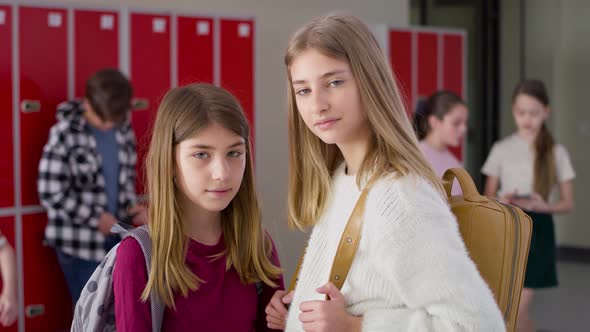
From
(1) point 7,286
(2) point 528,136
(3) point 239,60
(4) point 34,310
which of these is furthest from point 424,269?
(3) point 239,60

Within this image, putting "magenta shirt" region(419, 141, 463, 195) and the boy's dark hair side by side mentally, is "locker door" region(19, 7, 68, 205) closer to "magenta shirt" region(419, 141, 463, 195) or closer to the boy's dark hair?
the boy's dark hair

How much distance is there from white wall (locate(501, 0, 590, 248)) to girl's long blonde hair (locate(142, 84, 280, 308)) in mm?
6771

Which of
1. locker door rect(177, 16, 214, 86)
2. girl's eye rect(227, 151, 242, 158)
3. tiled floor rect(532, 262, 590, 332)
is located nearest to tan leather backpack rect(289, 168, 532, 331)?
girl's eye rect(227, 151, 242, 158)

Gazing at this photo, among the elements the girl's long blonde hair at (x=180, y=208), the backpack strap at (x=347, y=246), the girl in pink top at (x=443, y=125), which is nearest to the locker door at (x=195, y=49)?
the girl in pink top at (x=443, y=125)

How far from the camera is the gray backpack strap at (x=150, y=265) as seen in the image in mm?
1651

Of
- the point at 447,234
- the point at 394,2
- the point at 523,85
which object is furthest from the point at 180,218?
the point at 394,2

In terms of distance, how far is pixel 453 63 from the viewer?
6906 mm

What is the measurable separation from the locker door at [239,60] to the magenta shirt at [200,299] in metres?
3.26

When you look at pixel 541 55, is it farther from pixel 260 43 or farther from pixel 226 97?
pixel 226 97

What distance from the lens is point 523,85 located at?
15.4 feet

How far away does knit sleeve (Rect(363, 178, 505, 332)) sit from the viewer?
1.41m

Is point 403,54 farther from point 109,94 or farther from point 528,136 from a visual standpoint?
point 109,94

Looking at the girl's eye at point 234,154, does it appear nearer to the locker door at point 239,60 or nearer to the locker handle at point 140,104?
the locker handle at point 140,104

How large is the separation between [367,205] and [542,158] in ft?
11.1
